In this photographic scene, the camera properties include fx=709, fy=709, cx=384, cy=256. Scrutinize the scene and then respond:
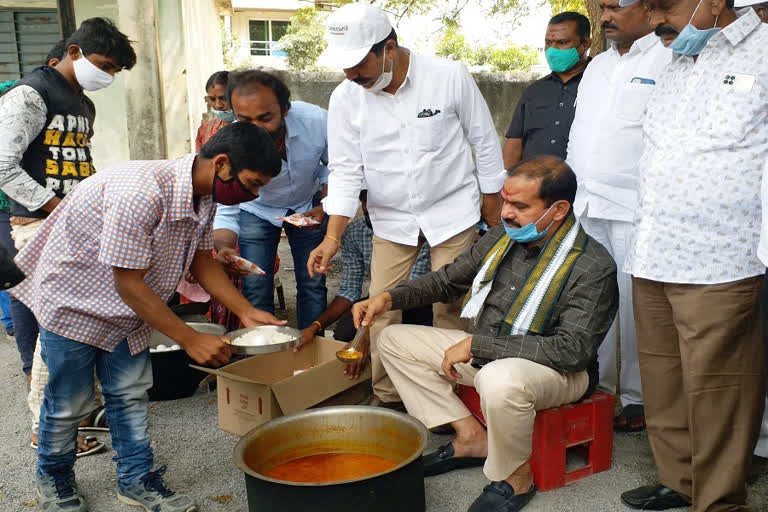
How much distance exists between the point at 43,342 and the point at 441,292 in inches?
66.0

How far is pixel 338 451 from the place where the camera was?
9.61ft

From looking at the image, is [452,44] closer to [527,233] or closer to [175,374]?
[175,374]

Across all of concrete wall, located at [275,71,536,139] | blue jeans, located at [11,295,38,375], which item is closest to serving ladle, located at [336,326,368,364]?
blue jeans, located at [11,295,38,375]

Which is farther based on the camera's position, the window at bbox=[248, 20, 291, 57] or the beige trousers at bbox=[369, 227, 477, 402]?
the window at bbox=[248, 20, 291, 57]

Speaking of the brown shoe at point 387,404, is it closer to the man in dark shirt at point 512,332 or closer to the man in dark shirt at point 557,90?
the man in dark shirt at point 512,332

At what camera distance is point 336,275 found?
7012 millimetres

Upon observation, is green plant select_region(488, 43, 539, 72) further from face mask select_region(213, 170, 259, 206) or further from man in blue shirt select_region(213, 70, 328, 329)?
face mask select_region(213, 170, 259, 206)

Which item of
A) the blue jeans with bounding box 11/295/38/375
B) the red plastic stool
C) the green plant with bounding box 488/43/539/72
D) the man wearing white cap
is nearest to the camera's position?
the man wearing white cap

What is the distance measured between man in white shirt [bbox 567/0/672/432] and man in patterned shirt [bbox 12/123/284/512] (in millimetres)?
1580

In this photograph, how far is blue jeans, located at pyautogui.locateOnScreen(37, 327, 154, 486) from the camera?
8.74 feet

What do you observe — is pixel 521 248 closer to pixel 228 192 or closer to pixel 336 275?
pixel 228 192

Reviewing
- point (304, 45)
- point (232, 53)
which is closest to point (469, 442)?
point (304, 45)

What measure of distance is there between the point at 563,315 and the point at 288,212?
1.96 metres

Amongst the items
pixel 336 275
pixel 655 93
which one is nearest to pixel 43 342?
pixel 655 93
